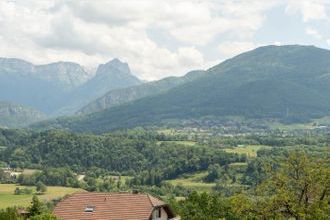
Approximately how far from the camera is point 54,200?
19888cm

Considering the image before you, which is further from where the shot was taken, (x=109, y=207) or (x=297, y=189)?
A: (x=109, y=207)

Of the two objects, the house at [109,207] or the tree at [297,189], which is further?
the house at [109,207]

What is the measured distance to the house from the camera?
6900 cm

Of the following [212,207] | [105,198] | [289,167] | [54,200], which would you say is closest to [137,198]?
[105,198]

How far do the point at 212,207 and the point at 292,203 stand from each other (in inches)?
1383

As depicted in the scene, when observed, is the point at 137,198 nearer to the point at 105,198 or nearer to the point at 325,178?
the point at 105,198

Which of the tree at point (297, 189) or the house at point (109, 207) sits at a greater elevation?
the tree at point (297, 189)

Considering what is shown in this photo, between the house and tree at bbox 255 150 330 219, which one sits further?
the house

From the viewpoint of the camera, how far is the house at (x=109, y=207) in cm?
6900

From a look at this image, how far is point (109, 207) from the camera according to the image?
7019 centimetres

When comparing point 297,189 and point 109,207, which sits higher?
point 297,189

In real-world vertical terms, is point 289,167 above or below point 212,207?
above

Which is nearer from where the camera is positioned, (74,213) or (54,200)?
(74,213)

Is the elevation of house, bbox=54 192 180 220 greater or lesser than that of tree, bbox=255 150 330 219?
lesser
